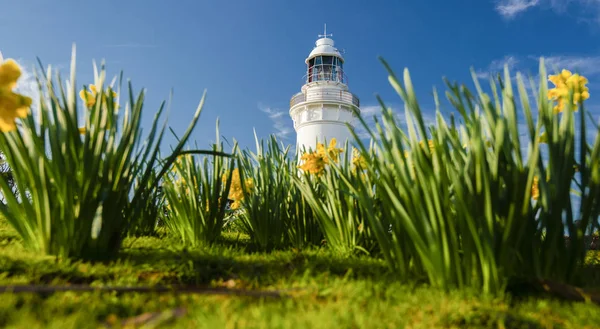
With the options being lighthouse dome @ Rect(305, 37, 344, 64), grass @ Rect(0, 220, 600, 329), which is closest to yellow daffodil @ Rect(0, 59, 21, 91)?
grass @ Rect(0, 220, 600, 329)

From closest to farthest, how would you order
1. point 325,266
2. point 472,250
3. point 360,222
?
point 472,250 → point 325,266 → point 360,222

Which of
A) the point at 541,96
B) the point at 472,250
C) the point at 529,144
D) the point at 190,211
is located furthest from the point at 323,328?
the point at 190,211

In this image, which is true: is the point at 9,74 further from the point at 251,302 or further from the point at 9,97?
the point at 251,302

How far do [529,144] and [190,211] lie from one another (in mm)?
2041

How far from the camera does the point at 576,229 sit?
154 cm

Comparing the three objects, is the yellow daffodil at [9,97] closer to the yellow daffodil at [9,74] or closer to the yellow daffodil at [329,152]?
the yellow daffodil at [9,74]

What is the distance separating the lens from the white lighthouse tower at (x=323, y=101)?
1983 centimetres

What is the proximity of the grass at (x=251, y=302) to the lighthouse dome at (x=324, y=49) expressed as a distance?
789 inches

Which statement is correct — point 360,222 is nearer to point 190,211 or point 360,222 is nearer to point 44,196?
point 190,211

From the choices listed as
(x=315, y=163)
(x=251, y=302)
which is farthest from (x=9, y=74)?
(x=315, y=163)

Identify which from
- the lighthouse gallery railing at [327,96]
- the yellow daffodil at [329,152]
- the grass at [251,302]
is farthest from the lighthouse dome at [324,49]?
the grass at [251,302]

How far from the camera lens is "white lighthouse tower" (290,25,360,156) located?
65.1ft

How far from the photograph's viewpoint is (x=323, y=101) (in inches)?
774

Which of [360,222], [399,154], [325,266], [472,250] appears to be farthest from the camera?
[360,222]
